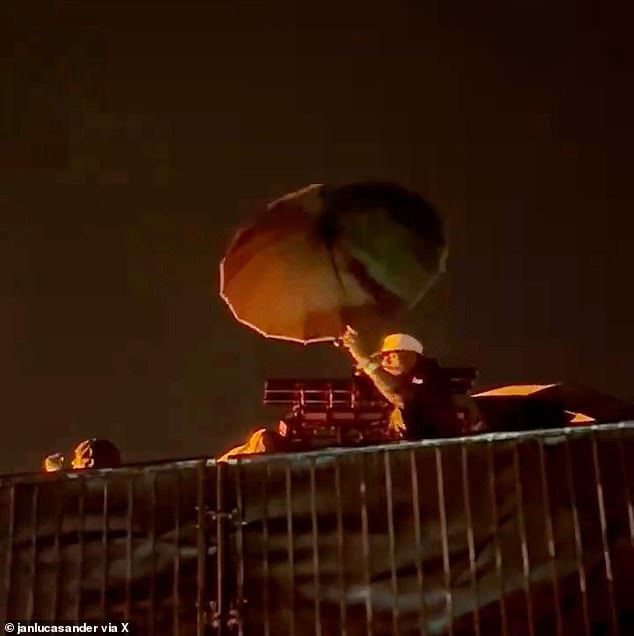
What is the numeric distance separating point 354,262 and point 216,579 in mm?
2765

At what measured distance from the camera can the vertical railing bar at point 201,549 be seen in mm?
2781

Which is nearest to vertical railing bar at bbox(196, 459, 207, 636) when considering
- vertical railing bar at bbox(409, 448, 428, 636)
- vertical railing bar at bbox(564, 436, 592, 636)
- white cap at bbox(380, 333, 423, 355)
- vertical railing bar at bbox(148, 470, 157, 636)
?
vertical railing bar at bbox(148, 470, 157, 636)

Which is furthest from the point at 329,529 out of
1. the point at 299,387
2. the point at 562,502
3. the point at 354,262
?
the point at 354,262

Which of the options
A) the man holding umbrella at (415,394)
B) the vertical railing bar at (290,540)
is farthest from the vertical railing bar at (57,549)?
the man holding umbrella at (415,394)

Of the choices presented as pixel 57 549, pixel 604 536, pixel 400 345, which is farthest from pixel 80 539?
pixel 400 345

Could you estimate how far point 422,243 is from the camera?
18.2 feet

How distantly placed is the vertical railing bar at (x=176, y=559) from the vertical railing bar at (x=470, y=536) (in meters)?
0.92

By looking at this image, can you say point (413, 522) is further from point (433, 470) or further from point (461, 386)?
point (461, 386)

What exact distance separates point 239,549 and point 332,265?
2.66 metres

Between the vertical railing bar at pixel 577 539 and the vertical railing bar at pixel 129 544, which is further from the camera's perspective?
the vertical railing bar at pixel 129 544

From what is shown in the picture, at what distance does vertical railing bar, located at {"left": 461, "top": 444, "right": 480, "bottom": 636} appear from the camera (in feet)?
9.07

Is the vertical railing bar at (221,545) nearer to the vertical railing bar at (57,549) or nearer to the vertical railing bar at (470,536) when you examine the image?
the vertical railing bar at (57,549)

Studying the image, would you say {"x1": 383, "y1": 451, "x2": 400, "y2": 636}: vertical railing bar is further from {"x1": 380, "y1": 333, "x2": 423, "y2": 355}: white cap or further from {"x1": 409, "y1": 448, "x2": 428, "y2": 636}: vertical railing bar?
{"x1": 380, "y1": 333, "x2": 423, "y2": 355}: white cap

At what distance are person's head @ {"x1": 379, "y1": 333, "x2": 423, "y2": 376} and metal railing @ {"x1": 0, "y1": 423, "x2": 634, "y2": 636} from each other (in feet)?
3.84
